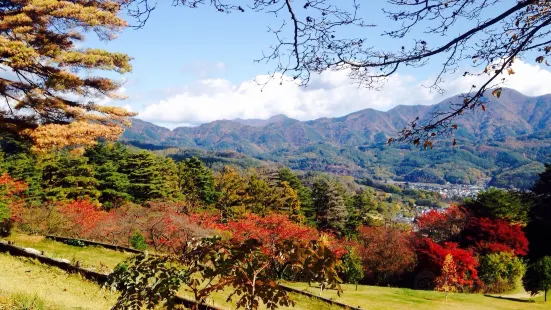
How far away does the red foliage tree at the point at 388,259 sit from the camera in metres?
22.8

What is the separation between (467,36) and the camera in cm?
287

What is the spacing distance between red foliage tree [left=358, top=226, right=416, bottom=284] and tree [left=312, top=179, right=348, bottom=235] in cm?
1300

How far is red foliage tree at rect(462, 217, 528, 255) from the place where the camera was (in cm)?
2116

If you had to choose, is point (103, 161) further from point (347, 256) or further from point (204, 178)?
point (347, 256)

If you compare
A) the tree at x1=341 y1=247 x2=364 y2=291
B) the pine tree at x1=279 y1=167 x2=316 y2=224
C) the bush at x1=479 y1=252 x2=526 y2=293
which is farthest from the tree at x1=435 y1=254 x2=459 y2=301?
the pine tree at x1=279 y1=167 x2=316 y2=224

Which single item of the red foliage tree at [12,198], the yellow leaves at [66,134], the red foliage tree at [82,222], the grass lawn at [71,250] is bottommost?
the grass lawn at [71,250]

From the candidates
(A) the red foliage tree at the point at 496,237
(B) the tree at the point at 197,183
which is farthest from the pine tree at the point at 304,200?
(A) the red foliage tree at the point at 496,237

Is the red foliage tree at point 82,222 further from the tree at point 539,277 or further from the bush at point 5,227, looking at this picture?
the tree at point 539,277

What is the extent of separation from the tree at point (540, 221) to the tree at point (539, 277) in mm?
8536

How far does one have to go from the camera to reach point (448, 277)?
61.1 ft

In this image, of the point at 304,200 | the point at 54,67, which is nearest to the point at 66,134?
the point at 54,67

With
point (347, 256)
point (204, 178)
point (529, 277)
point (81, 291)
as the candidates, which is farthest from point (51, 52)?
point (204, 178)

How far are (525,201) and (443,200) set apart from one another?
336 feet

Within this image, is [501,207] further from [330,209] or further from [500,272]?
[330,209]
